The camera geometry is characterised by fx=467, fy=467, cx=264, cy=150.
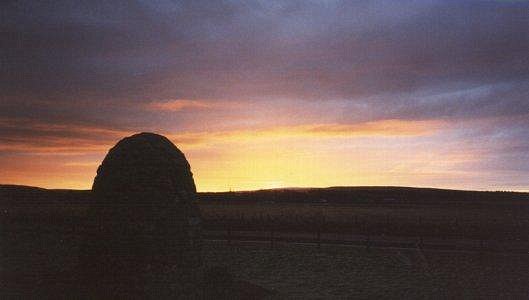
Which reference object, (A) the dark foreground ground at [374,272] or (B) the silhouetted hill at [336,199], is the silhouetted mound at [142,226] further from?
(B) the silhouetted hill at [336,199]

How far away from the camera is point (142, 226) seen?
39.5 ft

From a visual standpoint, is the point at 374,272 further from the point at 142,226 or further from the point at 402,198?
the point at 402,198

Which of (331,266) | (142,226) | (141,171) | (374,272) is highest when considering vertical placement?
(141,171)

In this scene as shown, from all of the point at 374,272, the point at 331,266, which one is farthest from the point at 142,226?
the point at 374,272

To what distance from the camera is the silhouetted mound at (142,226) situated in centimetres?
1192

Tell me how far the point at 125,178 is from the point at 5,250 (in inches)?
646

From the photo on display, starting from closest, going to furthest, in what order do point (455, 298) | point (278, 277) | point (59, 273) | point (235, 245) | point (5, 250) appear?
point (59, 273) → point (455, 298) → point (278, 277) → point (5, 250) → point (235, 245)

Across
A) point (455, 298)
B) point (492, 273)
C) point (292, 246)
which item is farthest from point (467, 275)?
point (292, 246)

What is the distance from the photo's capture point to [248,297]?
555 inches

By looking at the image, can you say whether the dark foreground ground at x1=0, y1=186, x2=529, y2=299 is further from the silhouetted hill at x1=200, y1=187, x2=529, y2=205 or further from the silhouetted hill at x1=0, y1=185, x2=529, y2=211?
the silhouetted hill at x1=200, y1=187, x2=529, y2=205

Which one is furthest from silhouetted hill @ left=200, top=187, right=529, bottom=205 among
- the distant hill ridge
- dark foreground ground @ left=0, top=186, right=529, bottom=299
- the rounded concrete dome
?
the rounded concrete dome

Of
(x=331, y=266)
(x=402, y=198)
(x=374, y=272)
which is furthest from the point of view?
(x=402, y=198)

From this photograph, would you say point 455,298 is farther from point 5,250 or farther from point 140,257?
point 5,250

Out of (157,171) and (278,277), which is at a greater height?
(157,171)
